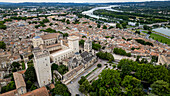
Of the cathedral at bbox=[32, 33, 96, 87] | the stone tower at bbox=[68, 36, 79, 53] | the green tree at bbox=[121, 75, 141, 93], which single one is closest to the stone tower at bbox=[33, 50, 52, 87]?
the cathedral at bbox=[32, 33, 96, 87]

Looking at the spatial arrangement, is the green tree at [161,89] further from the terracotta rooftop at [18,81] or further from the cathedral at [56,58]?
the terracotta rooftop at [18,81]

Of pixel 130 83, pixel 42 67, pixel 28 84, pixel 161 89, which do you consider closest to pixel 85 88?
pixel 130 83

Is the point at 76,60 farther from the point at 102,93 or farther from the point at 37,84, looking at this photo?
the point at 102,93

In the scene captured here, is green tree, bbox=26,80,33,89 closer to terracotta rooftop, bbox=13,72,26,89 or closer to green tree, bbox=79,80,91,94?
terracotta rooftop, bbox=13,72,26,89

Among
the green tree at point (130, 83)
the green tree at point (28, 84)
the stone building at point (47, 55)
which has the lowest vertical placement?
the green tree at point (28, 84)

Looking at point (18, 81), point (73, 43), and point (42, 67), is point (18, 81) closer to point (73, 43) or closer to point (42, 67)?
point (42, 67)

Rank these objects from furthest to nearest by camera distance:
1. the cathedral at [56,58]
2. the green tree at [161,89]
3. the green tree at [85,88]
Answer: the cathedral at [56,58], the green tree at [85,88], the green tree at [161,89]

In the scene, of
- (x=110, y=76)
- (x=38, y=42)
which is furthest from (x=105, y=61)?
(x=38, y=42)

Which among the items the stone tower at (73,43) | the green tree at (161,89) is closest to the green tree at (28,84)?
the stone tower at (73,43)
